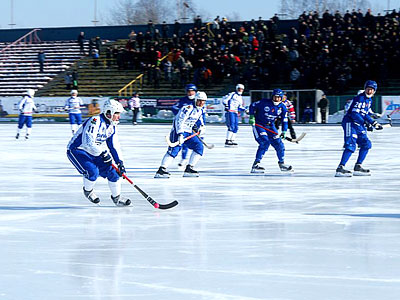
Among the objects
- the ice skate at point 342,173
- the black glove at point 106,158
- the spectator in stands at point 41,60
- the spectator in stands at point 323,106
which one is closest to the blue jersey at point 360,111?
the ice skate at point 342,173

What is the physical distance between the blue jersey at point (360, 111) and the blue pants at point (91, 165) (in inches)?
176

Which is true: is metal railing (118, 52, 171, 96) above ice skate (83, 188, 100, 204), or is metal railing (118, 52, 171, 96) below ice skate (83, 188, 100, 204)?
above

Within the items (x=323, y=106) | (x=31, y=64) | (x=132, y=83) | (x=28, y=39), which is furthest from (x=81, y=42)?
(x=323, y=106)

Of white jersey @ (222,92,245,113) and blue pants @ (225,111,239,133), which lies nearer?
blue pants @ (225,111,239,133)

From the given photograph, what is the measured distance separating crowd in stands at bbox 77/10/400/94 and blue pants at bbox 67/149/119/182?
22.9 m

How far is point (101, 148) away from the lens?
807 cm

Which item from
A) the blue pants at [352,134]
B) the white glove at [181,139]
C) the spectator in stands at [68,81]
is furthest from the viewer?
the spectator in stands at [68,81]

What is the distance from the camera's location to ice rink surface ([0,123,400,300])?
15.7ft

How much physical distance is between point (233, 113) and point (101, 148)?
1230 cm

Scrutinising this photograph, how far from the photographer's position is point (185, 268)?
5.30 m

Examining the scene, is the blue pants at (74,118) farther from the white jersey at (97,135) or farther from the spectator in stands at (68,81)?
the white jersey at (97,135)

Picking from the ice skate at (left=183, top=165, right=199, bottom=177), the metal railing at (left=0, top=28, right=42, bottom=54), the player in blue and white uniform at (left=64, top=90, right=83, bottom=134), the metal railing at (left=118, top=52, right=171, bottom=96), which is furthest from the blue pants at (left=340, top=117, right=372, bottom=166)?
the metal railing at (left=0, top=28, right=42, bottom=54)

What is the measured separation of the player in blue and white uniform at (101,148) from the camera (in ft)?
26.2

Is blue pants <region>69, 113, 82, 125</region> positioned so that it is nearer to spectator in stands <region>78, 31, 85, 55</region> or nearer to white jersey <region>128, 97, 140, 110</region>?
white jersey <region>128, 97, 140, 110</region>
